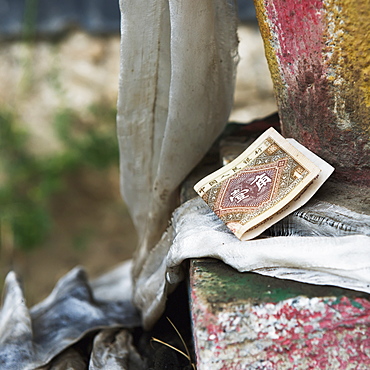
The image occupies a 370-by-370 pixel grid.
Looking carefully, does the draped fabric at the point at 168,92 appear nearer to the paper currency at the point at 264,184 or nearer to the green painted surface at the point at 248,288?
the paper currency at the point at 264,184

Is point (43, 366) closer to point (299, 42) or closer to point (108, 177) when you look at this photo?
point (299, 42)

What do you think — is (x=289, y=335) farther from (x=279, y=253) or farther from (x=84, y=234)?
(x=84, y=234)

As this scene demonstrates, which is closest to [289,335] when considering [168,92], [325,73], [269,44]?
[325,73]

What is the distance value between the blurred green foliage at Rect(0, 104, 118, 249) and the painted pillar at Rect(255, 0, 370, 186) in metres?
2.20

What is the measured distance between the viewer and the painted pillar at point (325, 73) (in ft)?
3.63

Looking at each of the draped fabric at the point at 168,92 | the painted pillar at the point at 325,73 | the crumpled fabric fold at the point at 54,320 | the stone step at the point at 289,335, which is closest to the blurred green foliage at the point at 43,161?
the crumpled fabric fold at the point at 54,320

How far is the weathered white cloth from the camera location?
1021 millimetres

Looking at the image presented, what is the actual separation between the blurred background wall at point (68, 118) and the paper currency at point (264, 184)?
6.71 ft

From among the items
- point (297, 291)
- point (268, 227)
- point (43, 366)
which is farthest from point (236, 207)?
point (43, 366)

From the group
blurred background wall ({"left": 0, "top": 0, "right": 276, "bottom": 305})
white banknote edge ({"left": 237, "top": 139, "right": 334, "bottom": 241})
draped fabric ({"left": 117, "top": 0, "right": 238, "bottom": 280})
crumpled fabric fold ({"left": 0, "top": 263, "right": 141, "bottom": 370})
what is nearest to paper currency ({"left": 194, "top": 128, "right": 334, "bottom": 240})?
white banknote edge ({"left": 237, "top": 139, "right": 334, "bottom": 241})

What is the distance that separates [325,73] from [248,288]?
476mm

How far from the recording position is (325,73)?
117cm

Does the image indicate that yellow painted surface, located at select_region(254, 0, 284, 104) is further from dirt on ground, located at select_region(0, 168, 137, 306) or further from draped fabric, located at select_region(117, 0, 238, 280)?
dirt on ground, located at select_region(0, 168, 137, 306)

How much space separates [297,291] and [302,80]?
47cm
